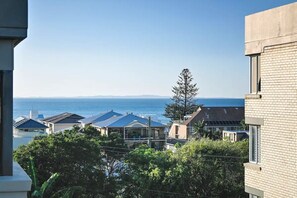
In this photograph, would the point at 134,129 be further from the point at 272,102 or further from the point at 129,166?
the point at 272,102

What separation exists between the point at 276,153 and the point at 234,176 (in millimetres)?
14294

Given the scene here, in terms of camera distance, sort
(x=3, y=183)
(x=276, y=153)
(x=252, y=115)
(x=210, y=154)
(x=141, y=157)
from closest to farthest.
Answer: (x=3, y=183), (x=276, y=153), (x=252, y=115), (x=141, y=157), (x=210, y=154)

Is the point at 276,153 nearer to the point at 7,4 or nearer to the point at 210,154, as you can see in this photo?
the point at 7,4

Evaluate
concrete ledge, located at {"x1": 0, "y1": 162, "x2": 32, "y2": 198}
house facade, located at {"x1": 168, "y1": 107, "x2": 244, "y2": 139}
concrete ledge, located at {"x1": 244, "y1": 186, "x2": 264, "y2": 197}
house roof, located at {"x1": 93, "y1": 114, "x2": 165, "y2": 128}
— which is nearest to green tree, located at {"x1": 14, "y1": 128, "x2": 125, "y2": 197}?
concrete ledge, located at {"x1": 244, "y1": 186, "x2": 264, "y2": 197}

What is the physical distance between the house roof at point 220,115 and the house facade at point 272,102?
44.7 m

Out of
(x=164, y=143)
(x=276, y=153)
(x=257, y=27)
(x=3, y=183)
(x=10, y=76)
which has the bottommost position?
(x=164, y=143)

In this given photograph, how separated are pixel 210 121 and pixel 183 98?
6259 millimetres

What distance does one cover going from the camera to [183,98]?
5419 cm

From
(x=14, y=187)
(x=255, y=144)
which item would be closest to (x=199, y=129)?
(x=255, y=144)

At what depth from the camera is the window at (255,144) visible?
34.3 feet

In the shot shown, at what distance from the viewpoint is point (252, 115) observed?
1040 centimetres

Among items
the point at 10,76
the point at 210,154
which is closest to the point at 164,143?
the point at 210,154

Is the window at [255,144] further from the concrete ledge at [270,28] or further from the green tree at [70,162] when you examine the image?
the green tree at [70,162]

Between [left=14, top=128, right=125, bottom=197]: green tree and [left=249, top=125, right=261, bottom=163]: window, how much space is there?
30.2 feet
